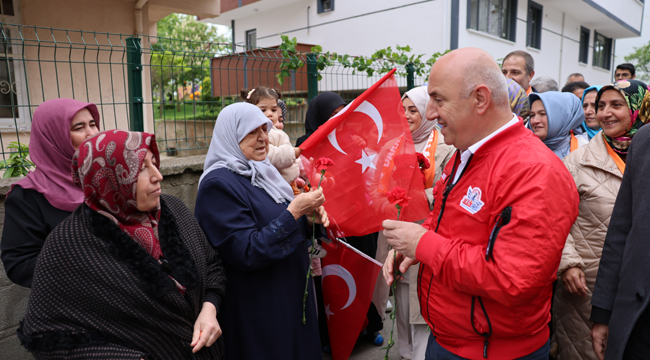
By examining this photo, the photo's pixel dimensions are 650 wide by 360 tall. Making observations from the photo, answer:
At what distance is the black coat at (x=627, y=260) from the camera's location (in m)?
1.59

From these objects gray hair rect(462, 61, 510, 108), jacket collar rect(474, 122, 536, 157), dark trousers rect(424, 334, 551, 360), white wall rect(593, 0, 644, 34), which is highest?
white wall rect(593, 0, 644, 34)

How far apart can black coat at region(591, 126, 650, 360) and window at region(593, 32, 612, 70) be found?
68.5 feet

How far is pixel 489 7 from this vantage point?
11945mm

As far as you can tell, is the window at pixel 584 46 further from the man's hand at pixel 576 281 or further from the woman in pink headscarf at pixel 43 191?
the woman in pink headscarf at pixel 43 191

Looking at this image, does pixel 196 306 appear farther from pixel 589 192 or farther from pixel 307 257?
pixel 589 192

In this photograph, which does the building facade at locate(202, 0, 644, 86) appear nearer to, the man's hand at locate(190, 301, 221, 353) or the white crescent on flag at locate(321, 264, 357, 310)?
the white crescent on flag at locate(321, 264, 357, 310)

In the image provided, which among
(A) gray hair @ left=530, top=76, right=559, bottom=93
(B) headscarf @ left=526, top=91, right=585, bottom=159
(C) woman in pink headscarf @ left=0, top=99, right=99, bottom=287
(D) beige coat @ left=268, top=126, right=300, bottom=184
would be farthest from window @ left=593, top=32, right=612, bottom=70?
(C) woman in pink headscarf @ left=0, top=99, right=99, bottom=287

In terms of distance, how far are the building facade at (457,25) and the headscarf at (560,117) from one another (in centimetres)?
806

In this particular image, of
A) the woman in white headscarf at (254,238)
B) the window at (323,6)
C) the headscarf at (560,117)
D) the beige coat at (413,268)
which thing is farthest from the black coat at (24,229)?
the window at (323,6)

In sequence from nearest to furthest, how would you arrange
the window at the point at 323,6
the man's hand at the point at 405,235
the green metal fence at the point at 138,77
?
the man's hand at the point at 405,235 → the green metal fence at the point at 138,77 → the window at the point at 323,6

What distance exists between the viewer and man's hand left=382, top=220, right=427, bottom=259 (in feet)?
5.41

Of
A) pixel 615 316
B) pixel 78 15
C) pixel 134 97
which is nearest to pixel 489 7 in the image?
pixel 78 15

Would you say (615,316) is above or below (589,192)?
below

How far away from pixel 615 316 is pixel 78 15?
8.35 meters
